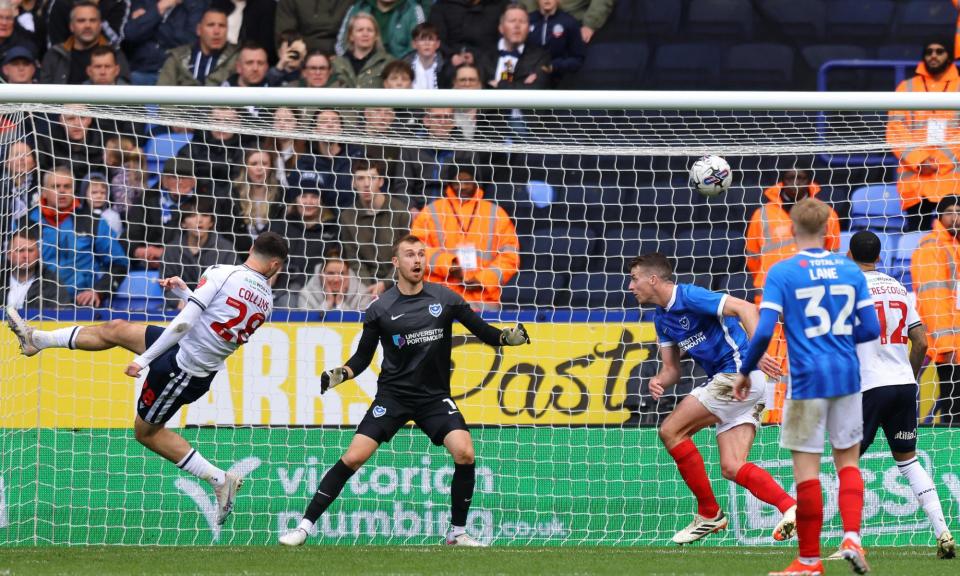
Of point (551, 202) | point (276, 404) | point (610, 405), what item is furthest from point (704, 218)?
point (276, 404)

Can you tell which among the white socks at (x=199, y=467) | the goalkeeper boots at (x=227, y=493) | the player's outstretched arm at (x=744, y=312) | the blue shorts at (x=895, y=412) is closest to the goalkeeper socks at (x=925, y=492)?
the blue shorts at (x=895, y=412)

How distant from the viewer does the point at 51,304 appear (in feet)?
33.5

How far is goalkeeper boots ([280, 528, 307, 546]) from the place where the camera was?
8.75m

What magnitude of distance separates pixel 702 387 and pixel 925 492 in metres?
1.55

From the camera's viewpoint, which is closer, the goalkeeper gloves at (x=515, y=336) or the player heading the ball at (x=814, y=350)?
the player heading the ball at (x=814, y=350)

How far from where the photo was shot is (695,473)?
8734mm

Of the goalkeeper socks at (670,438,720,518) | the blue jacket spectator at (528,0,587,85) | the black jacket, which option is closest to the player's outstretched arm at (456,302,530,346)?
the goalkeeper socks at (670,438,720,518)

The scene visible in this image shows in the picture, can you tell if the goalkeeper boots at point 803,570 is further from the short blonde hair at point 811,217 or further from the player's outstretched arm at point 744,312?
the player's outstretched arm at point 744,312

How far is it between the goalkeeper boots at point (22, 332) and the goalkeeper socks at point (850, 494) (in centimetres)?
546

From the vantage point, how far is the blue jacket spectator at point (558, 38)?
→ 43.0 ft

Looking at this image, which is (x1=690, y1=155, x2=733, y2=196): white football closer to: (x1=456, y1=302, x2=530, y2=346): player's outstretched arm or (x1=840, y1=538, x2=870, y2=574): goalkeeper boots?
(x1=456, y1=302, x2=530, y2=346): player's outstretched arm

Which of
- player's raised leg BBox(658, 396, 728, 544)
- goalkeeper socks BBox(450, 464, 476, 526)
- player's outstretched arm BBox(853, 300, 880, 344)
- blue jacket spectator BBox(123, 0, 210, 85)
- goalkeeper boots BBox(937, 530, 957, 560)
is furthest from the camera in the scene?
blue jacket spectator BBox(123, 0, 210, 85)

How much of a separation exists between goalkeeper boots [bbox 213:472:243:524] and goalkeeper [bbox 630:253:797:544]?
118 inches

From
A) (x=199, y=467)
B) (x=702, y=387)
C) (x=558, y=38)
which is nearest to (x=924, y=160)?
(x=702, y=387)
